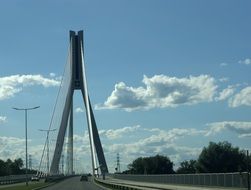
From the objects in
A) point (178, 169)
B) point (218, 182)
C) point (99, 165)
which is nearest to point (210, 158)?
point (99, 165)

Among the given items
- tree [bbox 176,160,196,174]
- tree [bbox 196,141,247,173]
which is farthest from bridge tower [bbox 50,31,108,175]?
tree [bbox 176,160,196,174]

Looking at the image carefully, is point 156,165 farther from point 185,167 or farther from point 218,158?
point 218,158

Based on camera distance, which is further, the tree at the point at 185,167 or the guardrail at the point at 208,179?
the tree at the point at 185,167

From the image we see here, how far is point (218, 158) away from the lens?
385 ft

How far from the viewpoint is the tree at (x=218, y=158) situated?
116188 mm

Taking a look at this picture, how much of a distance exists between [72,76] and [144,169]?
58240 millimetres

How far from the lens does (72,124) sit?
124 meters

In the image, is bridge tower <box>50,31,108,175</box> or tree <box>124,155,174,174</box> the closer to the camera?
bridge tower <box>50,31,108,175</box>

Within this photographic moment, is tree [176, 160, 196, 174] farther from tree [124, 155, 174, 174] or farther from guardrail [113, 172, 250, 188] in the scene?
guardrail [113, 172, 250, 188]

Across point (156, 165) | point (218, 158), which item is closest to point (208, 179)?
point (218, 158)

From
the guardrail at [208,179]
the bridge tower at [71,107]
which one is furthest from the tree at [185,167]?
the guardrail at [208,179]

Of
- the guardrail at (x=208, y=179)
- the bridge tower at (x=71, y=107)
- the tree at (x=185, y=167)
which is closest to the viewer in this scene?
the guardrail at (x=208, y=179)

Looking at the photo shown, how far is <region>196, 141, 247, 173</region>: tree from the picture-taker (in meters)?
116

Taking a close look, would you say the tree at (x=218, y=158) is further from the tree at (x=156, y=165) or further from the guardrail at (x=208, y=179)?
the tree at (x=156, y=165)
